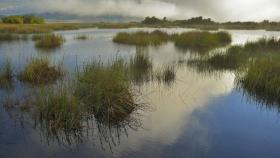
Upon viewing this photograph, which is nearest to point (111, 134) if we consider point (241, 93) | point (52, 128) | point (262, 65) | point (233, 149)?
point (52, 128)

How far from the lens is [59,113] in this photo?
5.73 m

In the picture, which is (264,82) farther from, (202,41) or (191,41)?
(191,41)

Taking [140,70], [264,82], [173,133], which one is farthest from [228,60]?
[173,133]

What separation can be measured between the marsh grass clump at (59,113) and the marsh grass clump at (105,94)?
0.46 metres

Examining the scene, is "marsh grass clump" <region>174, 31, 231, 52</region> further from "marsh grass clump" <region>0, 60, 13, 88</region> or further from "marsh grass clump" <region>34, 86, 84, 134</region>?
"marsh grass clump" <region>34, 86, 84, 134</region>

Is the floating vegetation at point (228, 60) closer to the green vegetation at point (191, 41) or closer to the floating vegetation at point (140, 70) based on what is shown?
the floating vegetation at point (140, 70)

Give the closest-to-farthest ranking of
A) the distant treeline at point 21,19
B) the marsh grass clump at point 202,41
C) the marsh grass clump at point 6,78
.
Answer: the marsh grass clump at point 6,78
the marsh grass clump at point 202,41
the distant treeline at point 21,19

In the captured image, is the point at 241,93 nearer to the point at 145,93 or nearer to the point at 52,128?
the point at 145,93

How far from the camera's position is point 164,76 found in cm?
1073

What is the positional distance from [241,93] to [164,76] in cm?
284

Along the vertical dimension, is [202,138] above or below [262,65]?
below

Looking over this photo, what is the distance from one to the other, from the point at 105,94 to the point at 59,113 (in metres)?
1.13

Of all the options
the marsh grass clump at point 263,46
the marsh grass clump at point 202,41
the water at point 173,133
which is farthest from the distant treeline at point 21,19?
the water at point 173,133

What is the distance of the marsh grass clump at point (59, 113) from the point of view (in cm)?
570
